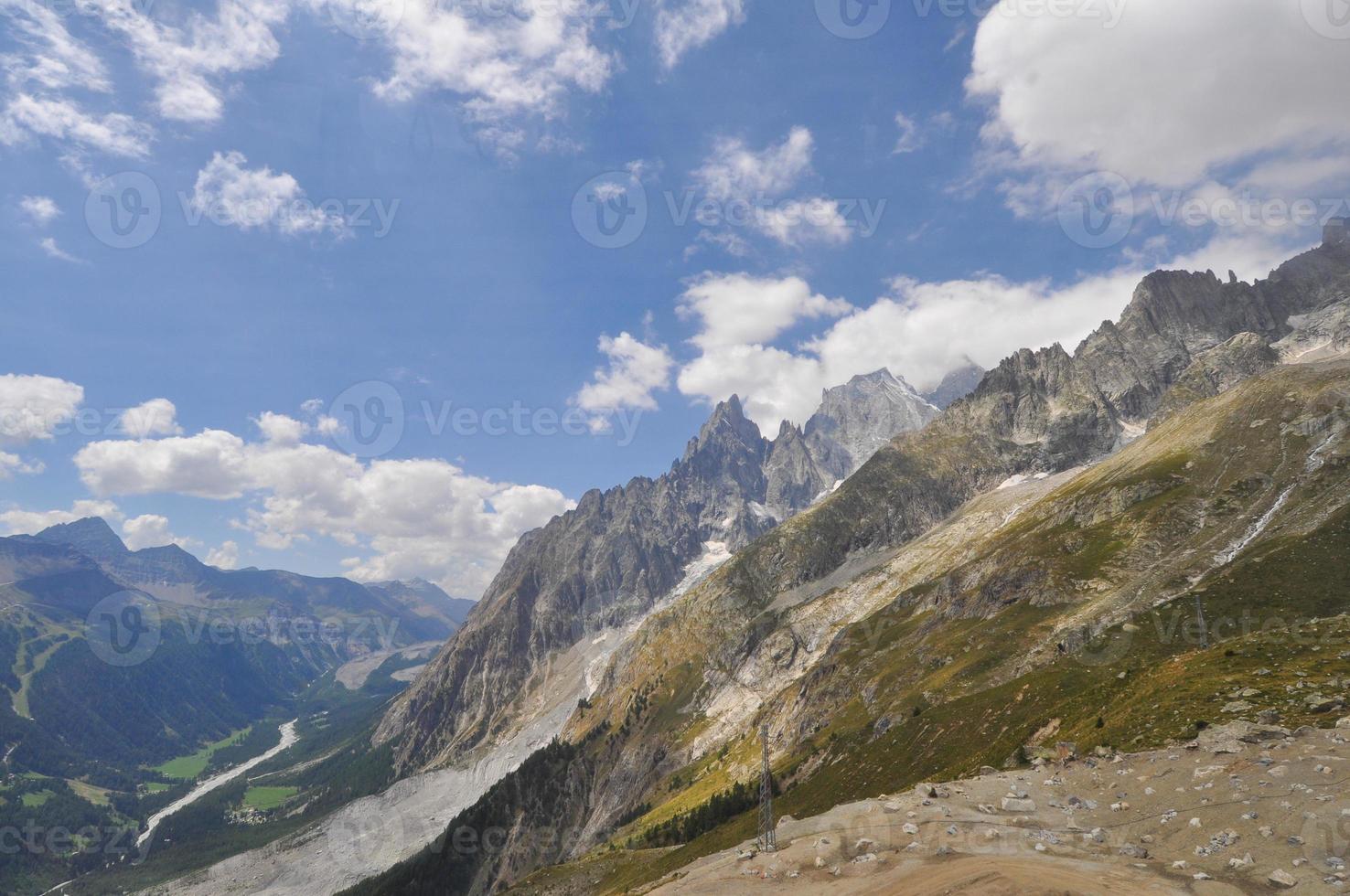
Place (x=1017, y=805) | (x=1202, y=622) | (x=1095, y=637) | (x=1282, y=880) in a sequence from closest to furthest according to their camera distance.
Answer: (x=1282, y=880) < (x=1017, y=805) < (x=1202, y=622) < (x=1095, y=637)

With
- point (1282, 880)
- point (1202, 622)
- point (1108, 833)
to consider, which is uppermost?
point (1282, 880)

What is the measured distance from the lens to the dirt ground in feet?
96.3

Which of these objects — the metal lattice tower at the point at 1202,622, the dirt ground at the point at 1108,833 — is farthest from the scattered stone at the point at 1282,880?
the metal lattice tower at the point at 1202,622

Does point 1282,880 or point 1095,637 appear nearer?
point 1282,880

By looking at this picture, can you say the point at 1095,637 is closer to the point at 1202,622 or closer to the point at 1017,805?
the point at 1202,622

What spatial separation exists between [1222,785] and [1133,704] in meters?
25.6

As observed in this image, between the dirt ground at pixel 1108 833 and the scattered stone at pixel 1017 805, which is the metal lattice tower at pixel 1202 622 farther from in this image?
the scattered stone at pixel 1017 805

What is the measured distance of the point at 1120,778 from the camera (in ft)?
142

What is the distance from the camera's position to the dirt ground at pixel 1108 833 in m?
29.4

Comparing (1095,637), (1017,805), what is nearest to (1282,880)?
(1017,805)

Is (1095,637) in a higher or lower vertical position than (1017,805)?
lower

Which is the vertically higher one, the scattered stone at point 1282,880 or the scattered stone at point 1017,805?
the scattered stone at point 1282,880

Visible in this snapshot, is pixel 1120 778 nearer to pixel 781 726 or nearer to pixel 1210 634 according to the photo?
pixel 1210 634

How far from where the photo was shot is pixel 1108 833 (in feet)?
119
